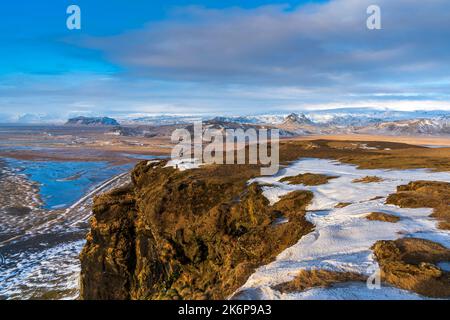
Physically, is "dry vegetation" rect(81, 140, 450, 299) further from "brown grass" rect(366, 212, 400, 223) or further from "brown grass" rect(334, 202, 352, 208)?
"brown grass" rect(366, 212, 400, 223)

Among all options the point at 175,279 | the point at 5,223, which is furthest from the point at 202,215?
the point at 5,223

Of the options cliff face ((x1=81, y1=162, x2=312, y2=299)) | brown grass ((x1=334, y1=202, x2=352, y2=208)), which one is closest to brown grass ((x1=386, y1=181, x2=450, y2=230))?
brown grass ((x1=334, y1=202, x2=352, y2=208))

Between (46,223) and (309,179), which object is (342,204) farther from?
(46,223)

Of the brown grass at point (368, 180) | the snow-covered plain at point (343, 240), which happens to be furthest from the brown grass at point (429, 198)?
the brown grass at point (368, 180)

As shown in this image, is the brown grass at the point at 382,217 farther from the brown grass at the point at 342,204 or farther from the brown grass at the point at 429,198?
the brown grass at the point at 342,204

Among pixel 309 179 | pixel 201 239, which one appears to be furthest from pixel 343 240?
pixel 309 179
